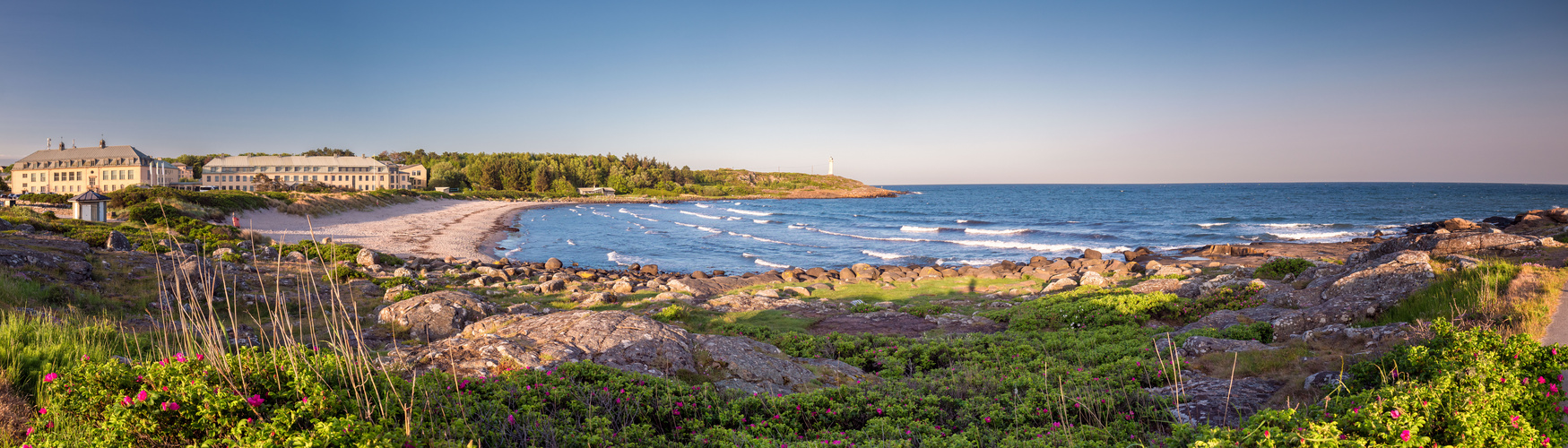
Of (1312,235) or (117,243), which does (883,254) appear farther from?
(117,243)

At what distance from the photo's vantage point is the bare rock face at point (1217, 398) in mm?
5918

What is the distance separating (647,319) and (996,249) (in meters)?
36.2

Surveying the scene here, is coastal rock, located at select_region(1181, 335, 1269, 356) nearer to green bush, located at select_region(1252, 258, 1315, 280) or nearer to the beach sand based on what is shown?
green bush, located at select_region(1252, 258, 1315, 280)

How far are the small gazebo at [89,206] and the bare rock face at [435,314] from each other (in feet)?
89.9

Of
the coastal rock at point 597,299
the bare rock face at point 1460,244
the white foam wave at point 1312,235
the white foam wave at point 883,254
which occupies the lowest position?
the white foam wave at point 883,254

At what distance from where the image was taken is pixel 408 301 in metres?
12.2

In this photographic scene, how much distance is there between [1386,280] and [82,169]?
112323 millimetres

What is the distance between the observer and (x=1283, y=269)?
1581 centimetres

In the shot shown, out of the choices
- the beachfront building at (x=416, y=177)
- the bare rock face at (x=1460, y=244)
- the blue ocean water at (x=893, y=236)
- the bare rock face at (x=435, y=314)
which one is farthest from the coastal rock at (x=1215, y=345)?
the beachfront building at (x=416, y=177)

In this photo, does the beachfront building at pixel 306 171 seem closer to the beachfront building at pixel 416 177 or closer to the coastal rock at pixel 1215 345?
the beachfront building at pixel 416 177

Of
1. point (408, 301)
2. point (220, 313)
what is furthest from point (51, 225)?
point (408, 301)

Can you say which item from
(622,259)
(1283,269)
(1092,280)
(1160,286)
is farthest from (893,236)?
(1283,269)

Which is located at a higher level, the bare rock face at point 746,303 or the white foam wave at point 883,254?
the bare rock face at point 746,303

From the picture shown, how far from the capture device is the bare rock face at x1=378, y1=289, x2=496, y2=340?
11.3 metres
